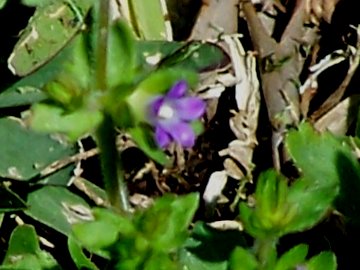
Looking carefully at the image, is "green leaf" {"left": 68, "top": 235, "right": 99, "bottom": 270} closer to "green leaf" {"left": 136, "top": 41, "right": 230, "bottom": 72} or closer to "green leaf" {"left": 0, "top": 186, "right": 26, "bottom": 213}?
"green leaf" {"left": 0, "top": 186, "right": 26, "bottom": 213}

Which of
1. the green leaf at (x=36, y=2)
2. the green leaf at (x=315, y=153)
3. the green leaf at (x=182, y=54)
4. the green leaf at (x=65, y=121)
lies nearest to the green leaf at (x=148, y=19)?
the green leaf at (x=182, y=54)

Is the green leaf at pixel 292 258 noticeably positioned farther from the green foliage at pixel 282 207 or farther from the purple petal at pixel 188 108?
the purple petal at pixel 188 108

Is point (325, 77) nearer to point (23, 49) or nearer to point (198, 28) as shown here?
point (198, 28)

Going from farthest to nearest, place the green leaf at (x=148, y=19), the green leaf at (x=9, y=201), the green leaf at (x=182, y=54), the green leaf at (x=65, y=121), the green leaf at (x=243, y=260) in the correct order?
the green leaf at (x=148, y=19), the green leaf at (x=182, y=54), the green leaf at (x=9, y=201), the green leaf at (x=243, y=260), the green leaf at (x=65, y=121)

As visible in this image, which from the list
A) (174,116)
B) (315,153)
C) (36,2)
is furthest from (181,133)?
(36,2)

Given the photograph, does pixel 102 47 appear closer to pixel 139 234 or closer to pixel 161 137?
pixel 161 137

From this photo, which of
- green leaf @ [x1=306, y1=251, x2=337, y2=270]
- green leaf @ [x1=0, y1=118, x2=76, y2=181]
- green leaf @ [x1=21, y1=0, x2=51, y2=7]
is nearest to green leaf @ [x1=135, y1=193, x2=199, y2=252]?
green leaf @ [x1=306, y1=251, x2=337, y2=270]

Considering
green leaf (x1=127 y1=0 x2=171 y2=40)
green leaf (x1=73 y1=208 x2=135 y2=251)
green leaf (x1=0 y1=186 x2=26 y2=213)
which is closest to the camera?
green leaf (x1=73 y1=208 x2=135 y2=251)
